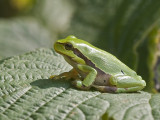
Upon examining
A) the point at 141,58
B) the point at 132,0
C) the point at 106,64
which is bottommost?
the point at 141,58

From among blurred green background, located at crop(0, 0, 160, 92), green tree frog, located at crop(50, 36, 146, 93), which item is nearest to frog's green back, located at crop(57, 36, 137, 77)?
green tree frog, located at crop(50, 36, 146, 93)

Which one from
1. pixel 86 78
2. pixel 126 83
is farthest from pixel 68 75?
pixel 126 83

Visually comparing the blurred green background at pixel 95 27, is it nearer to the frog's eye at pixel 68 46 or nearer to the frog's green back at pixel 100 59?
the frog's green back at pixel 100 59

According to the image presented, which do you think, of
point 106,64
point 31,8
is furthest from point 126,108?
point 31,8

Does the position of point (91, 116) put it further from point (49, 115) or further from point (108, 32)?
point (108, 32)

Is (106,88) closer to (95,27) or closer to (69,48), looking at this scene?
(69,48)

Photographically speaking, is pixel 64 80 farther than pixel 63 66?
No

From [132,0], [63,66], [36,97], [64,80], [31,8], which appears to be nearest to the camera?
[36,97]
